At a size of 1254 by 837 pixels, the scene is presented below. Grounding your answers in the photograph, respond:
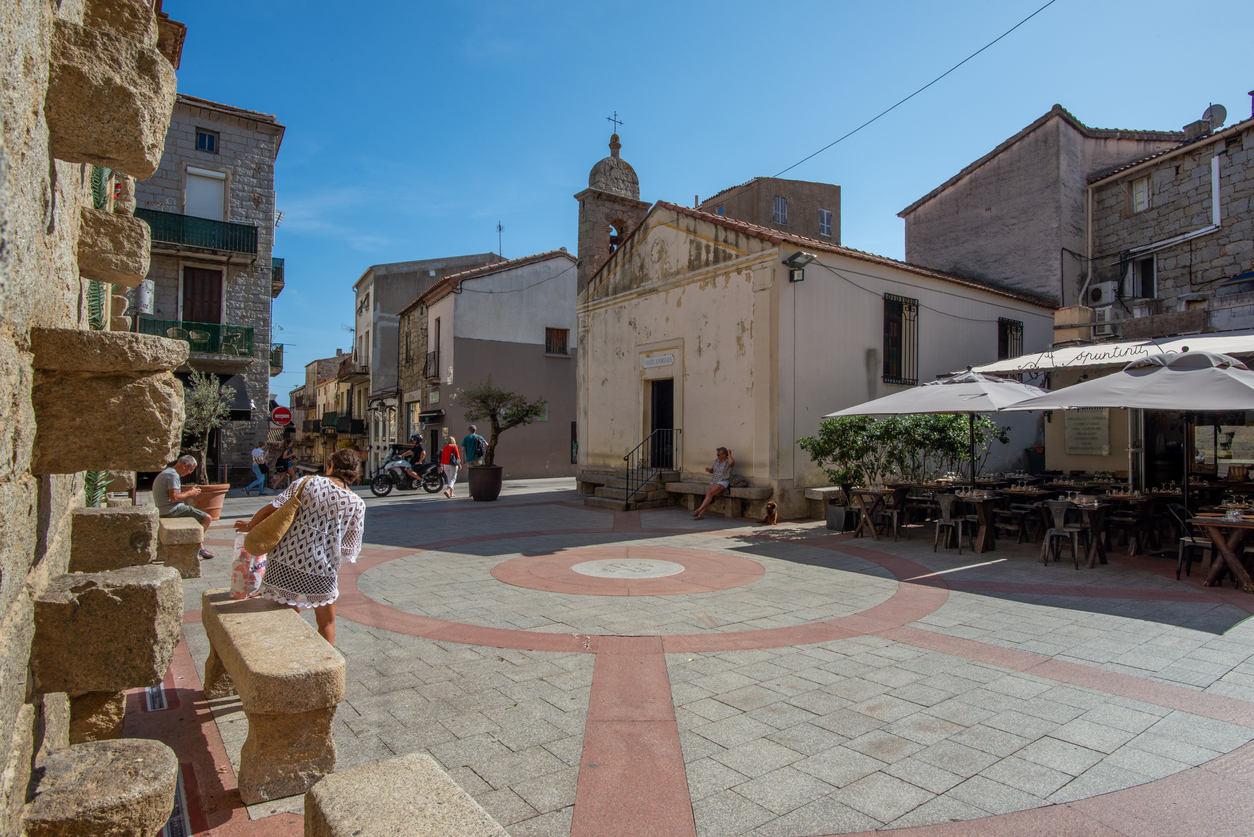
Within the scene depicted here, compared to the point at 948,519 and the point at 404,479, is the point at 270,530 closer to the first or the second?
the point at 948,519

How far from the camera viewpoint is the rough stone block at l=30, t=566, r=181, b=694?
1990 mm

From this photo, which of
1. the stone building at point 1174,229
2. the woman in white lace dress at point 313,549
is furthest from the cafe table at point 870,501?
the woman in white lace dress at point 313,549

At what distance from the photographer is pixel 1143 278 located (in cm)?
1731

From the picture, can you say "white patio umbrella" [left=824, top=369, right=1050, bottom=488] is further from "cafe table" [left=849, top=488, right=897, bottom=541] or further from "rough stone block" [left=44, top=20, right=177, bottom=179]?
"rough stone block" [left=44, top=20, right=177, bottom=179]

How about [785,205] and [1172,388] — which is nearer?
[1172,388]

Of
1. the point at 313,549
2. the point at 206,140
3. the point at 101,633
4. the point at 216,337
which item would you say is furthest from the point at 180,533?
the point at 206,140

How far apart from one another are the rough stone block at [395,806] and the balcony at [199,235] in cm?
2281

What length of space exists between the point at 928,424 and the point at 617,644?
25.7 ft

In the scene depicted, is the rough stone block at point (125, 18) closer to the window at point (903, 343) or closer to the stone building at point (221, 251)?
the window at point (903, 343)

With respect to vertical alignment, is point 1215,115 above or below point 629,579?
above

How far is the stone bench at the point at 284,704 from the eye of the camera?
280 centimetres

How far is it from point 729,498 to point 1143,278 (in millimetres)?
12837

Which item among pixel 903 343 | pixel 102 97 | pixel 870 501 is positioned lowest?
pixel 870 501

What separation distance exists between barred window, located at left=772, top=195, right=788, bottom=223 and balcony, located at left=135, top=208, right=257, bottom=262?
61.4 feet
